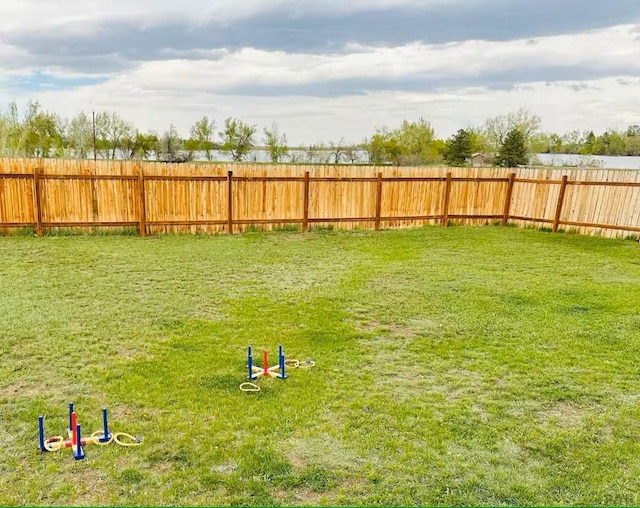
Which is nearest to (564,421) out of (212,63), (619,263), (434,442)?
(434,442)

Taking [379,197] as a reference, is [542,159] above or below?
above

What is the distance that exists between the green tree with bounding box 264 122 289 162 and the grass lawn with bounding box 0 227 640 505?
88.4 ft

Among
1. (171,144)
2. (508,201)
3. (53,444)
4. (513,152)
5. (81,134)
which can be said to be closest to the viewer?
(53,444)

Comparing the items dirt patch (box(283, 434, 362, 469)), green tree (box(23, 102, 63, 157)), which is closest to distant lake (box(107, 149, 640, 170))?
green tree (box(23, 102, 63, 157))

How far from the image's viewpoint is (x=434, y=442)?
9.71ft

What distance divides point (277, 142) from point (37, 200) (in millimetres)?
25841

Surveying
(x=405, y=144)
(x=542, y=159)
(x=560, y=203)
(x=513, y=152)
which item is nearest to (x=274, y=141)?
(x=405, y=144)

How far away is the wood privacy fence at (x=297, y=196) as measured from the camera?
Result: 960 cm

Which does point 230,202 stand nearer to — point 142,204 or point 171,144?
point 142,204

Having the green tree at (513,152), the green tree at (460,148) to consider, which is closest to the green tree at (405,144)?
the green tree at (460,148)

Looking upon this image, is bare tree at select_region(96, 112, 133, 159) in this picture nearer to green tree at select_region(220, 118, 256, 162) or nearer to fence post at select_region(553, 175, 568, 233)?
green tree at select_region(220, 118, 256, 162)

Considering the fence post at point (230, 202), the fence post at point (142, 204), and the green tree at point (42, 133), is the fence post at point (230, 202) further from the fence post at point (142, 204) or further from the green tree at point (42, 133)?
the green tree at point (42, 133)

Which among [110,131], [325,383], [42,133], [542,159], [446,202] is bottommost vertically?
[325,383]

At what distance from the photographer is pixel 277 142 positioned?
34.2m
